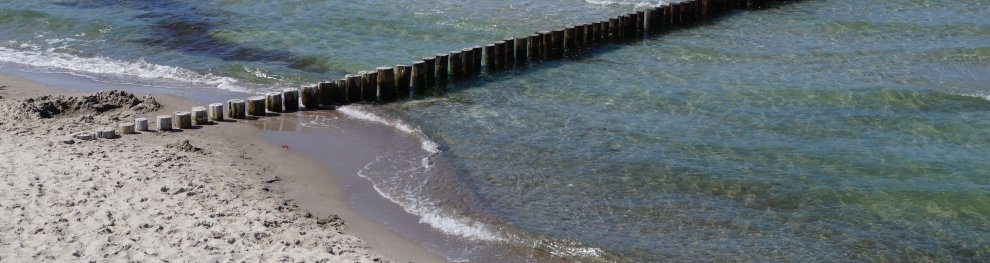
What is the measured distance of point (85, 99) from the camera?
68.5 feet

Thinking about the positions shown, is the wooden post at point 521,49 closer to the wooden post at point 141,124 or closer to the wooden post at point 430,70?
the wooden post at point 430,70

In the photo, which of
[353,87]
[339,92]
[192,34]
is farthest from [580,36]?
[192,34]

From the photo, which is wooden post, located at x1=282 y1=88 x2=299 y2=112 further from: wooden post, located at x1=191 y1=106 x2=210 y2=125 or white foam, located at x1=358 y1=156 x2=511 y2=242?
white foam, located at x1=358 y1=156 x2=511 y2=242

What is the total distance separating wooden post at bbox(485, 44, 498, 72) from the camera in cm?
2442

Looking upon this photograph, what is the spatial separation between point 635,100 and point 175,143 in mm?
8450

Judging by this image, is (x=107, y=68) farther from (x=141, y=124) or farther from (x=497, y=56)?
(x=497, y=56)

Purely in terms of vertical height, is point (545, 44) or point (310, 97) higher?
point (545, 44)

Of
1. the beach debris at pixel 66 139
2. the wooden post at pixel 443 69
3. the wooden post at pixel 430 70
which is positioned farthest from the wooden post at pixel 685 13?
the beach debris at pixel 66 139

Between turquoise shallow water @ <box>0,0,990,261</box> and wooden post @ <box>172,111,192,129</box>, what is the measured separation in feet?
10.3

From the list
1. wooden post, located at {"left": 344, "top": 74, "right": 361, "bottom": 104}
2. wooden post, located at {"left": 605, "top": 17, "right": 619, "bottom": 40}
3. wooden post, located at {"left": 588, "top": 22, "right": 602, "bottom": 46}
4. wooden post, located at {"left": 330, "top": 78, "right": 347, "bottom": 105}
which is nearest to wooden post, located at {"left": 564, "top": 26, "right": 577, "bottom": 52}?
wooden post, located at {"left": 588, "top": 22, "right": 602, "bottom": 46}

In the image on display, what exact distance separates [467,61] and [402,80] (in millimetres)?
1791

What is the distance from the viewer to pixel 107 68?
2534 cm

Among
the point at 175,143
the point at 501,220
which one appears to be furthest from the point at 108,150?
the point at 501,220

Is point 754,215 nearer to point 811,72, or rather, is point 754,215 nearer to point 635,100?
point 635,100
